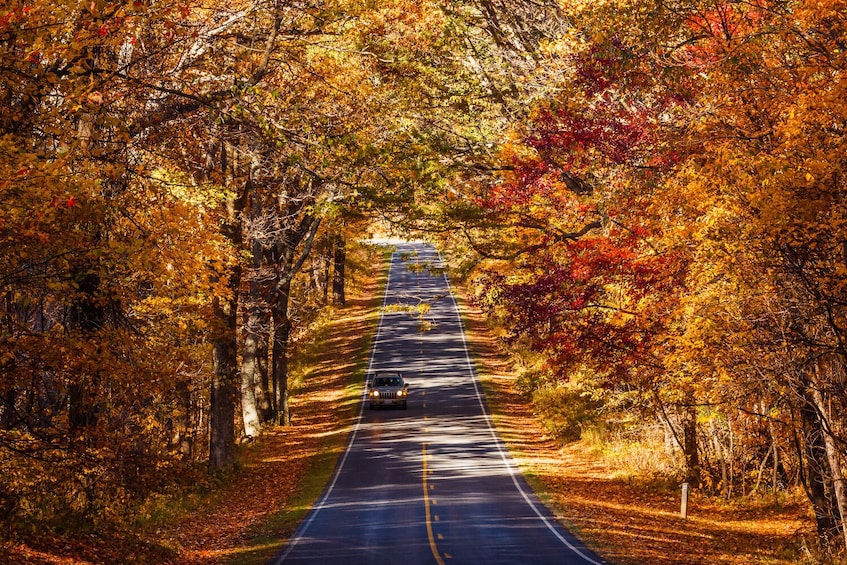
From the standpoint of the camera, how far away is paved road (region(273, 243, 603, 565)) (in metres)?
19.4

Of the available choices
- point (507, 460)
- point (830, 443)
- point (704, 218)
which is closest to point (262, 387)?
point (507, 460)

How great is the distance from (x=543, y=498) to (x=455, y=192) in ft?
29.8

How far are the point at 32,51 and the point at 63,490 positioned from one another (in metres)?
9.18

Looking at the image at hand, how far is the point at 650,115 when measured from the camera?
21219 mm

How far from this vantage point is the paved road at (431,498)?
63.8 ft

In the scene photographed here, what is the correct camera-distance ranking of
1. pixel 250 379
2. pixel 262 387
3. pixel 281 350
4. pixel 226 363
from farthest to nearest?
pixel 262 387 < pixel 281 350 < pixel 250 379 < pixel 226 363

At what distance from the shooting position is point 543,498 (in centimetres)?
2738

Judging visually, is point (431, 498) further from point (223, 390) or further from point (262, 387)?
point (262, 387)

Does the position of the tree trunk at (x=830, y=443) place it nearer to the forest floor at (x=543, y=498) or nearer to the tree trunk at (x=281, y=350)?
the forest floor at (x=543, y=498)

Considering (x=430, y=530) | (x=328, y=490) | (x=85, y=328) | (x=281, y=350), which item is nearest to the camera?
(x=85, y=328)

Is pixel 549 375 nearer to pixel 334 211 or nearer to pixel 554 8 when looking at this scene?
pixel 554 8

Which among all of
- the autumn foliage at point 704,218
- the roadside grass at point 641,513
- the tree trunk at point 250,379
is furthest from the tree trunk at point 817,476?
the tree trunk at point 250,379

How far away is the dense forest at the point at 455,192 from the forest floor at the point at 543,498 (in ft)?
3.58

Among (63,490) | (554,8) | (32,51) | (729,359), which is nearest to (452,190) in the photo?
(554,8)
